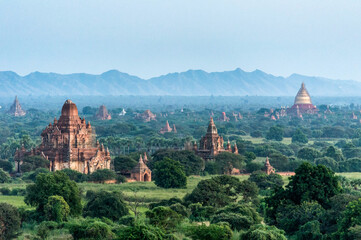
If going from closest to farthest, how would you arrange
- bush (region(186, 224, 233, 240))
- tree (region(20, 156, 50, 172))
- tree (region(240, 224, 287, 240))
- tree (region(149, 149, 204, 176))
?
1. tree (region(240, 224, 287, 240))
2. bush (region(186, 224, 233, 240))
3. tree (region(20, 156, 50, 172))
4. tree (region(149, 149, 204, 176))

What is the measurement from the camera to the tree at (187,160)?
240ft

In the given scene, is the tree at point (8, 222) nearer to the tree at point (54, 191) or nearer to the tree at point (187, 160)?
the tree at point (54, 191)

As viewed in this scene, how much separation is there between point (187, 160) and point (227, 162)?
453 centimetres

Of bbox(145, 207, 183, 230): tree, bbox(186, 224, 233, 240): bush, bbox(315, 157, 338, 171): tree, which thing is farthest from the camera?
bbox(315, 157, 338, 171): tree

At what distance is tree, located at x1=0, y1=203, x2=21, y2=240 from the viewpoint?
39312mm

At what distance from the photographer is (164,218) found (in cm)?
3981

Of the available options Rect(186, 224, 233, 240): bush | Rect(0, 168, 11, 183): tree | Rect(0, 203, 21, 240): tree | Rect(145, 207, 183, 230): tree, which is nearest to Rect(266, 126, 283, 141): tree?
Rect(0, 168, 11, 183): tree

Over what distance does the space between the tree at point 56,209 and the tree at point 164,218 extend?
5819mm

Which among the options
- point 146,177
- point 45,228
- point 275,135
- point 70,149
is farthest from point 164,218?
point 275,135

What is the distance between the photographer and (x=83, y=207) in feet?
162

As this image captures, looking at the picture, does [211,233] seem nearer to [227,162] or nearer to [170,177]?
[170,177]

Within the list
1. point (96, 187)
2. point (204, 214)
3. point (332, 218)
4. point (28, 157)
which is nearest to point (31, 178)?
point (28, 157)

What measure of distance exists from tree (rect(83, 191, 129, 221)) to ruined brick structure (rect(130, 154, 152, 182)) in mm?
21534

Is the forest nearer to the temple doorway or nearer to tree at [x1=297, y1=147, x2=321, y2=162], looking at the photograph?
the temple doorway
